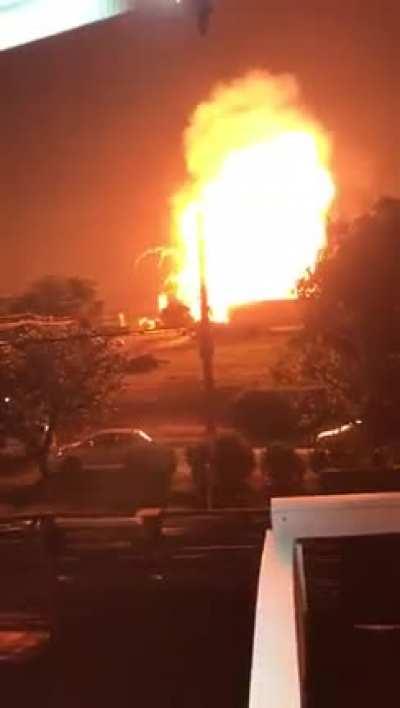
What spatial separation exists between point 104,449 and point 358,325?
0.78 metres

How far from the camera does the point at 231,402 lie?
2.99 meters

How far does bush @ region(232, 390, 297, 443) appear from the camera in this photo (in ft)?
9.86

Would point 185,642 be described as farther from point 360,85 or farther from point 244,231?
point 360,85

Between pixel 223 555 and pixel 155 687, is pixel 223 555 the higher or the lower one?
the higher one

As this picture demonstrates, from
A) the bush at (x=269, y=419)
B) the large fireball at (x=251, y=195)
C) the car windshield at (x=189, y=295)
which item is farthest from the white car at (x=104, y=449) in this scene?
the large fireball at (x=251, y=195)

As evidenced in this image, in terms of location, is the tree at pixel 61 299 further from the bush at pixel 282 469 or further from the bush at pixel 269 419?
the bush at pixel 282 469

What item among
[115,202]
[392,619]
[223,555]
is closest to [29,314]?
[115,202]

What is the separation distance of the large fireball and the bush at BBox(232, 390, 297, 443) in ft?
0.79

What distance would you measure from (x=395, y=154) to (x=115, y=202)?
0.78 m

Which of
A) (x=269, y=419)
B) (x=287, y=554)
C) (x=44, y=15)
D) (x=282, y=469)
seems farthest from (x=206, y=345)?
(x=287, y=554)

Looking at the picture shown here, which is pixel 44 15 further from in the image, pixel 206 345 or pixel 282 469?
pixel 282 469

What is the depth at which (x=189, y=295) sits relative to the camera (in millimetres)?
3027

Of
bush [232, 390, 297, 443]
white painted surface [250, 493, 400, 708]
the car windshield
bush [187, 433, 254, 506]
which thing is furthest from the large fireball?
white painted surface [250, 493, 400, 708]

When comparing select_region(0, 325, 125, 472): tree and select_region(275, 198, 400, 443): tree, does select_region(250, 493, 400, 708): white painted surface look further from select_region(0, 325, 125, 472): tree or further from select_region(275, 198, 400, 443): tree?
select_region(0, 325, 125, 472): tree
